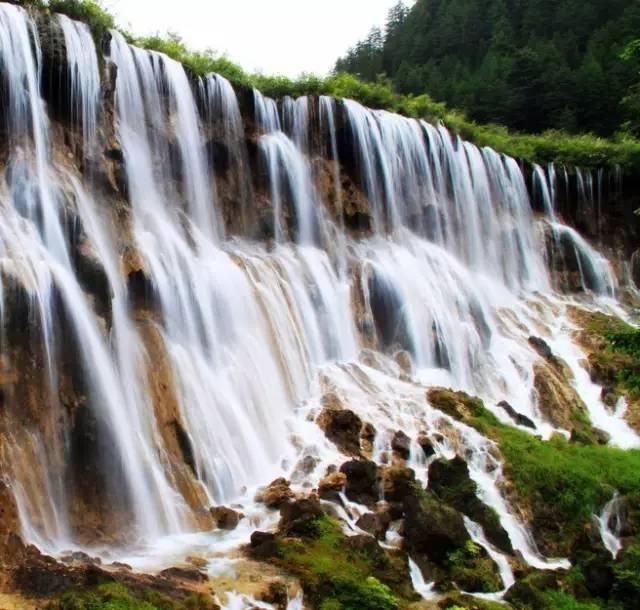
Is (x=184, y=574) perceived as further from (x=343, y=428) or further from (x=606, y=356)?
(x=606, y=356)

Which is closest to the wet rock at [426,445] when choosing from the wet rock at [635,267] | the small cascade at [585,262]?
the small cascade at [585,262]

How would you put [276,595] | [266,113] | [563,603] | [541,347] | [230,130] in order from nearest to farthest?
[276,595] < [563,603] < [230,130] < [266,113] < [541,347]

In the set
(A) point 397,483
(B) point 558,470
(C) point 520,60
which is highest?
(C) point 520,60

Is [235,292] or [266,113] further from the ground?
[266,113]

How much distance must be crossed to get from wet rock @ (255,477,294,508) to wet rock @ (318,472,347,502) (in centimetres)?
50

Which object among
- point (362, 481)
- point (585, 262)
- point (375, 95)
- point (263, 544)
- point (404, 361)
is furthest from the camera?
point (585, 262)

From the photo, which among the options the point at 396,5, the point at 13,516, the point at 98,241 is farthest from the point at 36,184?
the point at 396,5

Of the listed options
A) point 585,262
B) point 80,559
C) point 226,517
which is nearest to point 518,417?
point 226,517

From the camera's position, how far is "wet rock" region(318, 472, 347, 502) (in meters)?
11.7

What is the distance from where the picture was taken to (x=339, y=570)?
30.8 ft

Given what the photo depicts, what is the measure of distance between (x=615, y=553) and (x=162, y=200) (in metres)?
11.5

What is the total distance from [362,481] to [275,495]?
144 centimetres

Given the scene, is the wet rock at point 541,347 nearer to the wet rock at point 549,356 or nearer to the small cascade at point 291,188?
the wet rock at point 549,356

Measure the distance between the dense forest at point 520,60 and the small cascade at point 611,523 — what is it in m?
27.5
